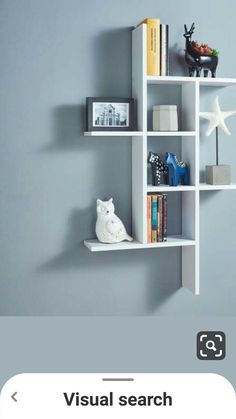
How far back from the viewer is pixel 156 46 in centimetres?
220

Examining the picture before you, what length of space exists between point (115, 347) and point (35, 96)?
5.45ft

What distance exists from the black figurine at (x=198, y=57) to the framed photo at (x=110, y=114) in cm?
29

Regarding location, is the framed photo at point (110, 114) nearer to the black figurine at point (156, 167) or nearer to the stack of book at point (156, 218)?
the black figurine at point (156, 167)

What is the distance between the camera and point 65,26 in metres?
2.23

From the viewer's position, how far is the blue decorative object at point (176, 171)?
2.29 m

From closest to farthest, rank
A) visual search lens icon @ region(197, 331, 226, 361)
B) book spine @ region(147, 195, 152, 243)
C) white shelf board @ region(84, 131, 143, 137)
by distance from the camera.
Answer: visual search lens icon @ region(197, 331, 226, 361)
white shelf board @ region(84, 131, 143, 137)
book spine @ region(147, 195, 152, 243)

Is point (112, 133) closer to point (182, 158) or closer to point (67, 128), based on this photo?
point (67, 128)

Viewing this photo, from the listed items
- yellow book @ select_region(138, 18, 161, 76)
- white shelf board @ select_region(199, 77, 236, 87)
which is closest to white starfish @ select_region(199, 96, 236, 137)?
white shelf board @ select_region(199, 77, 236, 87)

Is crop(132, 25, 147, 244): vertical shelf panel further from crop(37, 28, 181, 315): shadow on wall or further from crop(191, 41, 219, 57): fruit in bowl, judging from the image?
crop(191, 41, 219, 57): fruit in bowl

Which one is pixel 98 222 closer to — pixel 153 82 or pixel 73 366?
pixel 153 82

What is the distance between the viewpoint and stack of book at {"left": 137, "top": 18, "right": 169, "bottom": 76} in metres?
2.19

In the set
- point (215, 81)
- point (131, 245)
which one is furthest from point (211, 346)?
point (215, 81)

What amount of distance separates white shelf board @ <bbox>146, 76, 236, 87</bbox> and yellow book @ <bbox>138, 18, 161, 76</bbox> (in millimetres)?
31

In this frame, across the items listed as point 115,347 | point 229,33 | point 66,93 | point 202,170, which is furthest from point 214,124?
point 115,347
